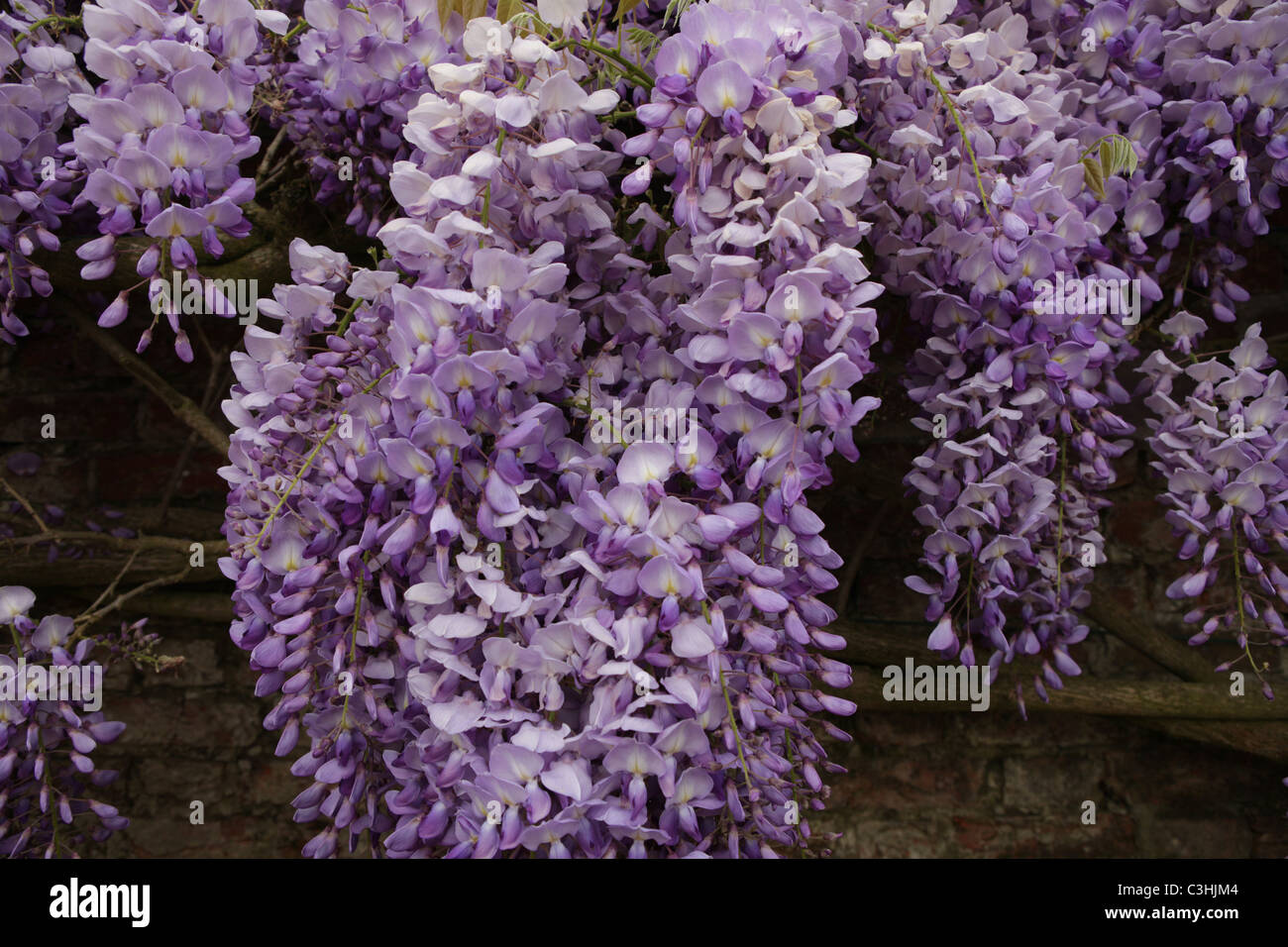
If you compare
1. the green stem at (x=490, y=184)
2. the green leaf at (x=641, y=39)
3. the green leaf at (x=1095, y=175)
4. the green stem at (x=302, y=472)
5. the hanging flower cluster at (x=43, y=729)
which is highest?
the green leaf at (x=641, y=39)

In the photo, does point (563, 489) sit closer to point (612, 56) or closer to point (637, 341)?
point (637, 341)

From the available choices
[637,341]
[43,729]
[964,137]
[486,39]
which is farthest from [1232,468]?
[43,729]

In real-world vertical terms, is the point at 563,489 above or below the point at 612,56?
below

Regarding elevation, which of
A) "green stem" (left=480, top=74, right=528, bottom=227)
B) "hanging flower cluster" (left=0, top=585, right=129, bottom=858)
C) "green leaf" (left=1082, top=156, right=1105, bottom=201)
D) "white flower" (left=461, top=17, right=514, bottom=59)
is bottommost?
"hanging flower cluster" (left=0, top=585, right=129, bottom=858)

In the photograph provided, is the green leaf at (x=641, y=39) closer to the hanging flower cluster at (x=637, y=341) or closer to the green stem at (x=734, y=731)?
the hanging flower cluster at (x=637, y=341)

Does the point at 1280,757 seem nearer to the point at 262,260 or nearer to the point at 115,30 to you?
the point at 262,260

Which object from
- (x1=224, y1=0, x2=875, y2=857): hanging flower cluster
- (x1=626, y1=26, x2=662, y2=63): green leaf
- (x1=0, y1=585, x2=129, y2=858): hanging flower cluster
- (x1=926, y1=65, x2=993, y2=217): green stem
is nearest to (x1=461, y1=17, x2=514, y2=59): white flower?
(x1=224, y1=0, x2=875, y2=857): hanging flower cluster

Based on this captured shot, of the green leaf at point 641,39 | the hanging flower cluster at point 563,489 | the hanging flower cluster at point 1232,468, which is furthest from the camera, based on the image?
the hanging flower cluster at point 1232,468

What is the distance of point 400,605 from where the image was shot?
858 mm

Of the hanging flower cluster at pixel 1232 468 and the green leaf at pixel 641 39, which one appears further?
the hanging flower cluster at pixel 1232 468

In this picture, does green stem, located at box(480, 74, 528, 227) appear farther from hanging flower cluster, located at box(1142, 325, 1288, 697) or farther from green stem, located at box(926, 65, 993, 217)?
hanging flower cluster, located at box(1142, 325, 1288, 697)

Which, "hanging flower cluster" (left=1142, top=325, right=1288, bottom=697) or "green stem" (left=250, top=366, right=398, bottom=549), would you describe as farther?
"hanging flower cluster" (left=1142, top=325, right=1288, bottom=697)

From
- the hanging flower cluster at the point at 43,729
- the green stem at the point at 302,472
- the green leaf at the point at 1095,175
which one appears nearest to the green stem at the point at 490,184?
the green stem at the point at 302,472
